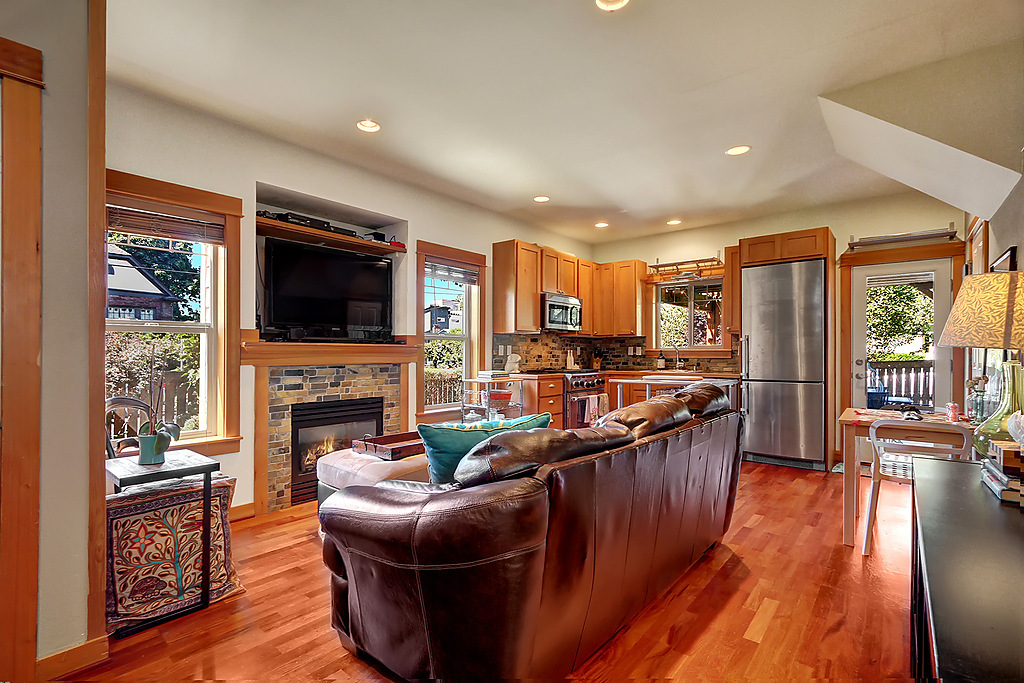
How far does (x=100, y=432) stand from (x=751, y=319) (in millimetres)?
5310

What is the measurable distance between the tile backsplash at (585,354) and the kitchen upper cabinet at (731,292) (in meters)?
0.29

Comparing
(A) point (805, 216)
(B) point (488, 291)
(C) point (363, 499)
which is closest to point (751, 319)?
(A) point (805, 216)

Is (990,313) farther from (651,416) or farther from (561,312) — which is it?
(561,312)

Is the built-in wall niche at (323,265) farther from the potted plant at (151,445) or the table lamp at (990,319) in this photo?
the table lamp at (990,319)

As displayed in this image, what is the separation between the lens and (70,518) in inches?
70.9

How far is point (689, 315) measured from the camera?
21.3 ft

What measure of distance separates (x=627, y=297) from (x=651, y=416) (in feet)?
15.4

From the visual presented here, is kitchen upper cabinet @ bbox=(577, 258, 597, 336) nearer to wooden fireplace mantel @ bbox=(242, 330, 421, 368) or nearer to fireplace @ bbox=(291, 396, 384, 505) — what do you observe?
wooden fireplace mantel @ bbox=(242, 330, 421, 368)

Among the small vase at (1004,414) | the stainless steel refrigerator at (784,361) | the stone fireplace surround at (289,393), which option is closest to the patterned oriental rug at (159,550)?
the stone fireplace surround at (289,393)

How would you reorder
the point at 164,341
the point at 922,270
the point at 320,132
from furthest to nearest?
the point at 922,270 → the point at 320,132 → the point at 164,341

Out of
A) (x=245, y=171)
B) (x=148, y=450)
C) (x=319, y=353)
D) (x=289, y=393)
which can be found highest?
(x=245, y=171)

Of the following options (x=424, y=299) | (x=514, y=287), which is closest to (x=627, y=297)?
(x=514, y=287)

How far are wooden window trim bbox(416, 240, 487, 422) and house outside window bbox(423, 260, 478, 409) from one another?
55mm

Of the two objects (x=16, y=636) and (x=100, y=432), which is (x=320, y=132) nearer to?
(x=100, y=432)
